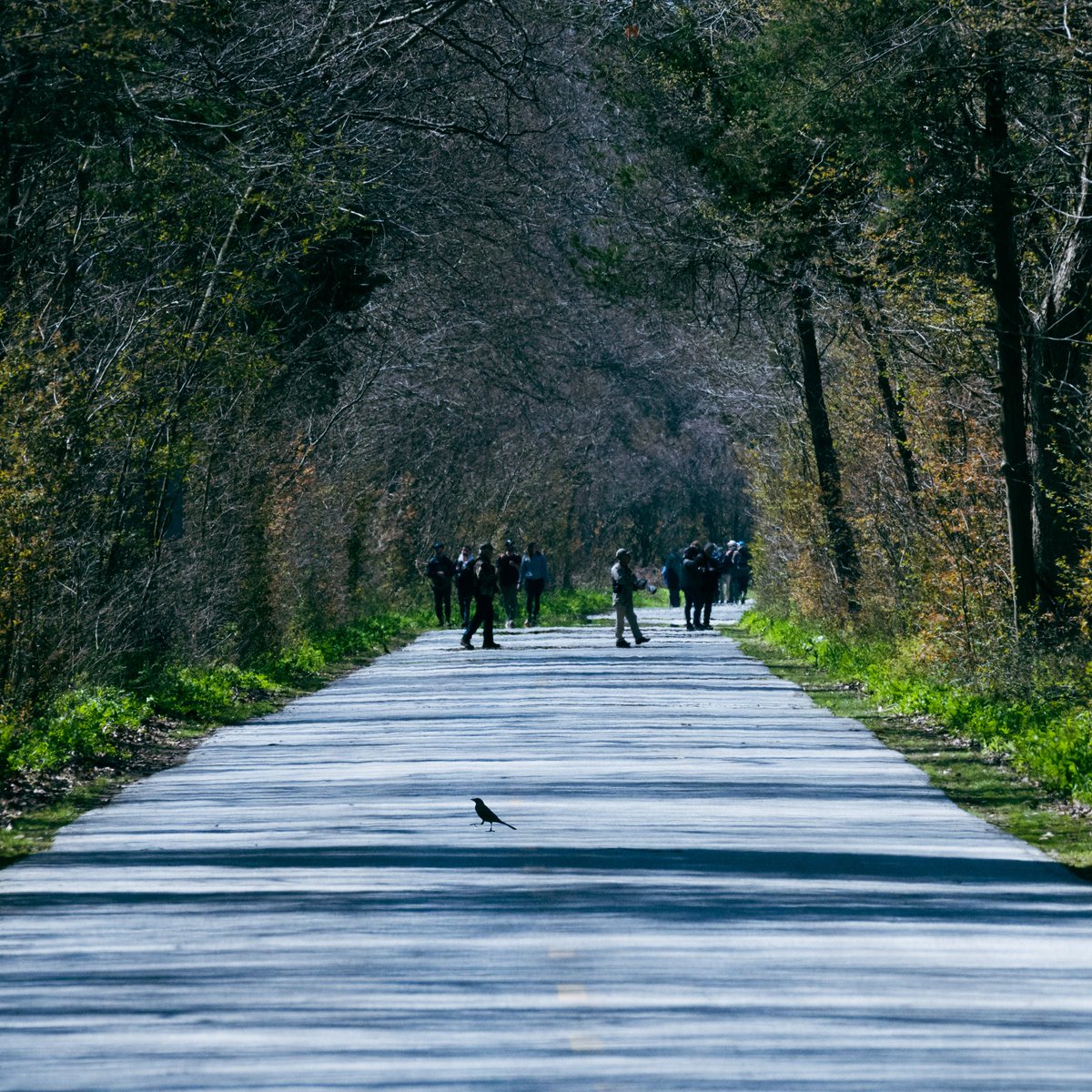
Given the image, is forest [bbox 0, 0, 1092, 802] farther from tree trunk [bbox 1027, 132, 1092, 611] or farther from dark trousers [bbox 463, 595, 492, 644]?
dark trousers [bbox 463, 595, 492, 644]

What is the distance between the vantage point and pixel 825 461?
39.4 metres

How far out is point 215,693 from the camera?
26.1 meters

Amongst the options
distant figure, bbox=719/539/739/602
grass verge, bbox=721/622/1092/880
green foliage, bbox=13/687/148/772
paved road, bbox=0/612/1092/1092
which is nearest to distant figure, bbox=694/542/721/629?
distant figure, bbox=719/539/739/602

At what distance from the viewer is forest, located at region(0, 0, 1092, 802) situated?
20297 mm

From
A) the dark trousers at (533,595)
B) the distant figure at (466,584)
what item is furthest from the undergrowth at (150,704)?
the dark trousers at (533,595)

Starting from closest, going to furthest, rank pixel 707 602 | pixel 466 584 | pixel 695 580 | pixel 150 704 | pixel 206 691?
pixel 150 704 → pixel 206 691 → pixel 466 584 → pixel 695 580 → pixel 707 602

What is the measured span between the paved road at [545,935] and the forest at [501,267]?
287 cm

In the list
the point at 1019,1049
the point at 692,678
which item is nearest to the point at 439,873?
the point at 1019,1049

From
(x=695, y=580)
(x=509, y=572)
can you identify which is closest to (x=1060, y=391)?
(x=509, y=572)

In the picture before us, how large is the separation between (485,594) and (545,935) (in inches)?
1169

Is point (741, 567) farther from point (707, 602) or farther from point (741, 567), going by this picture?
point (707, 602)

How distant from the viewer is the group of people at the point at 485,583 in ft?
131

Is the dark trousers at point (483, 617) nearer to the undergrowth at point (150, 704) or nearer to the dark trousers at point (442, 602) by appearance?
the undergrowth at point (150, 704)

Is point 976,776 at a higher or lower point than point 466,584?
lower
